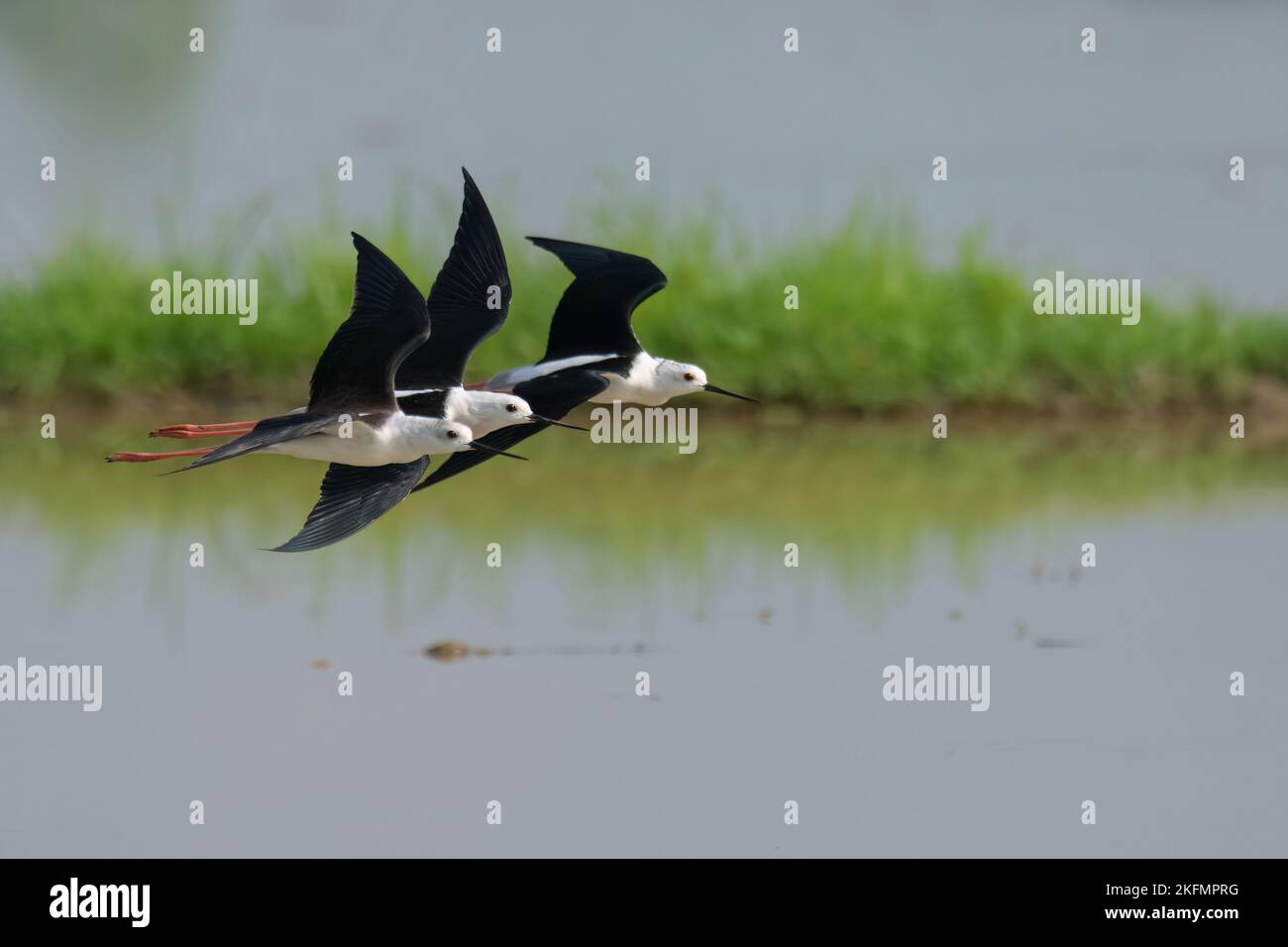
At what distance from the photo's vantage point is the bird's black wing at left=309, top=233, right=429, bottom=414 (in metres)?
4.85

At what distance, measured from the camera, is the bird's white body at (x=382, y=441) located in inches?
188

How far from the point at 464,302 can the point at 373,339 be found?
90cm

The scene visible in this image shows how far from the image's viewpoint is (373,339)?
4863 millimetres

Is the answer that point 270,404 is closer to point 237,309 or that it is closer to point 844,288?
point 237,309

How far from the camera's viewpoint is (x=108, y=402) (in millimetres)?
13109

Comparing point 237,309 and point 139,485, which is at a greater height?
point 237,309

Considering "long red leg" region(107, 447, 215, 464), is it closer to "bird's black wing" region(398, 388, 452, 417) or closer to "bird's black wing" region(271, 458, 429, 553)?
"bird's black wing" region(271, 458, 429, 553)

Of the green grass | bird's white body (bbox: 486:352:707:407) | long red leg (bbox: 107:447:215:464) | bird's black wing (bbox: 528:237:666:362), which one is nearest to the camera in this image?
long red leg (bbox: 107:447:215:464)

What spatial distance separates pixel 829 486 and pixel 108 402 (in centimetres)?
506

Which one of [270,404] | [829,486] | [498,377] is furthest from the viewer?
[270,404]

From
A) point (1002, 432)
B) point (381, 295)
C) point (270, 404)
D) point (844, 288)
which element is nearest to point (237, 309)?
point (270, 404)

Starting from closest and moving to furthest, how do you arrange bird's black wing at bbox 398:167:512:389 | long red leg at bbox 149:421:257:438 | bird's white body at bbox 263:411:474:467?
bird's white body at bbox 263:411:474:467 < long red leg at bbox 149:421:257:438 < bird's black wing at bbox 398:167:512:389

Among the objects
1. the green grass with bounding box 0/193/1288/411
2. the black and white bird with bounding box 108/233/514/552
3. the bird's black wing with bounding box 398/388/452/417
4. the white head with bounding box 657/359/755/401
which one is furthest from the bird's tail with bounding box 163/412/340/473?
the green grass with bounding box 0/193/1288/411

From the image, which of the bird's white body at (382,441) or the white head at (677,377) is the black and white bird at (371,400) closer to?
the bird's white body at (382,441)
